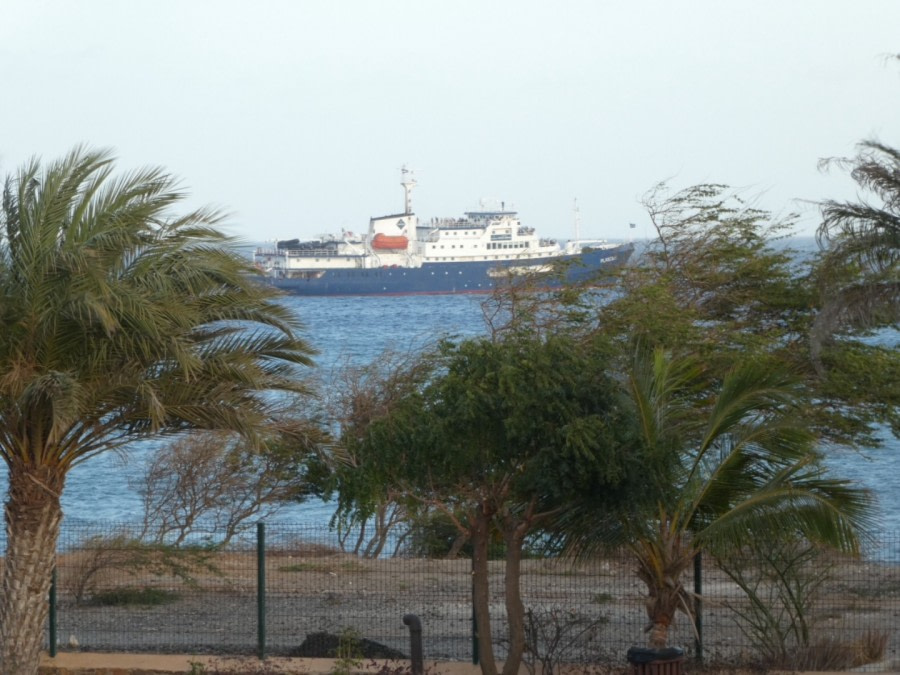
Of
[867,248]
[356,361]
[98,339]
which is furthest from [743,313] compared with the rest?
[356,361]

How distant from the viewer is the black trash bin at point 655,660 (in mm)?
8148

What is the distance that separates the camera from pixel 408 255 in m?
106

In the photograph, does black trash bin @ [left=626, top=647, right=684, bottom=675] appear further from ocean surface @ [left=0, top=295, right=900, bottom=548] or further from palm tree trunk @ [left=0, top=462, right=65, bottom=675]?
palm tree trunk @ [left=0, top=462, right=65, bottom=675]

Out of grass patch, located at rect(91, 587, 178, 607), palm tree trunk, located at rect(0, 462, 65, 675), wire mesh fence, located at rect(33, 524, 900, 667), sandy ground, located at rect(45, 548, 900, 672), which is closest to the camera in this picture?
palm tree trunk, located at rect(0, 462, 65, 675)

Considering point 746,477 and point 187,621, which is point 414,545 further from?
point 746,477

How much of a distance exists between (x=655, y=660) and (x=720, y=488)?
144 cm

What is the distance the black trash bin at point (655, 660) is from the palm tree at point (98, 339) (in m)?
3.30

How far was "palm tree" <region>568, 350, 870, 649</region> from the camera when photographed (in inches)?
320

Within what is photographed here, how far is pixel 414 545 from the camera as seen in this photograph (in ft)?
49.9

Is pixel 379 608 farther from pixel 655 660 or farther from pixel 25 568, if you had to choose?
pixel 655 660

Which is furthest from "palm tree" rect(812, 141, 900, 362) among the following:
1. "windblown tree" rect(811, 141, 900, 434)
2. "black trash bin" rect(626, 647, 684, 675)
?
"black trash bin" rect(626, 647, 684, 675)

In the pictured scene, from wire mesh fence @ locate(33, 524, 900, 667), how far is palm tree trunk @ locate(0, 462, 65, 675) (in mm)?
1896

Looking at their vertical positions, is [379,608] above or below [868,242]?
below

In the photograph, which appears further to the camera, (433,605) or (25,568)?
(433,605)
